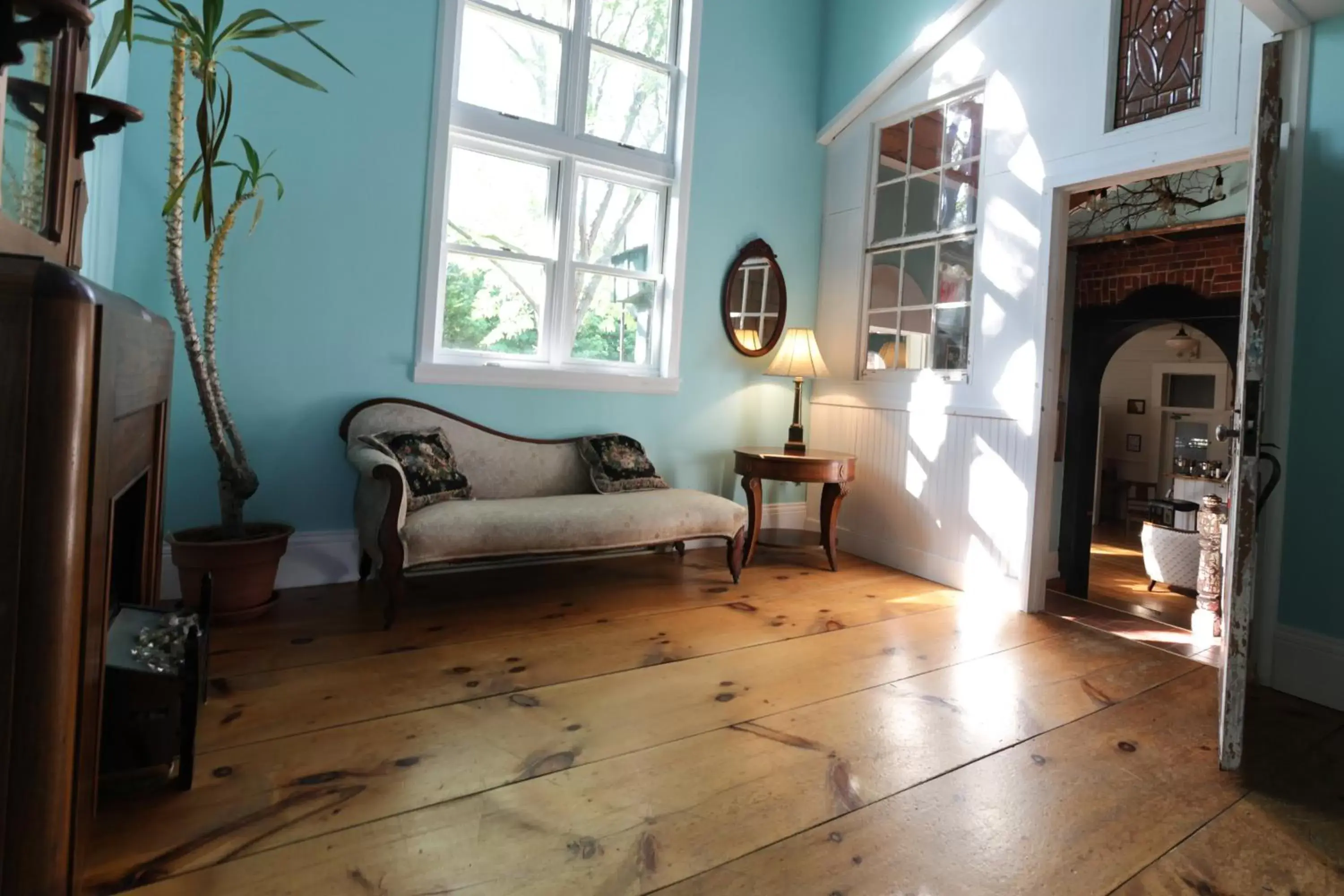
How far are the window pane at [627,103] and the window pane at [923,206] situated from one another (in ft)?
4.78

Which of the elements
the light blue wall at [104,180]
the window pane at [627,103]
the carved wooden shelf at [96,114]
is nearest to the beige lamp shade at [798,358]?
the window pane at [627,103]

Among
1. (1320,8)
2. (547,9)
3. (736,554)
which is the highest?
(547,9)

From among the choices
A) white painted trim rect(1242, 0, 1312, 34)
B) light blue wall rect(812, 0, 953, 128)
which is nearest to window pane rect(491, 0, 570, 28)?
light blue wall rect(812, 0, 953, 128)

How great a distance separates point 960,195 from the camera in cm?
392

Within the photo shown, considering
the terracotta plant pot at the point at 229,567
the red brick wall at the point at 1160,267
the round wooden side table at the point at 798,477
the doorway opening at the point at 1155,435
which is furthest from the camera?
the doorway opening at the point at 1155,435

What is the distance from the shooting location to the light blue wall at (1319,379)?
2506 mm

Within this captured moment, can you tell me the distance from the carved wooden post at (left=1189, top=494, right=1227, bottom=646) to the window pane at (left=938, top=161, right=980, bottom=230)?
1.87 m

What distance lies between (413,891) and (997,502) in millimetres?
3102

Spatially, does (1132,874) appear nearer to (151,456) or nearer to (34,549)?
(34,549)

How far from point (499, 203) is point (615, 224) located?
0.68m

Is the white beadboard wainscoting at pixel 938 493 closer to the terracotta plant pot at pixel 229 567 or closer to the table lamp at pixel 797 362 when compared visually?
the table lamp at pixel 797 362

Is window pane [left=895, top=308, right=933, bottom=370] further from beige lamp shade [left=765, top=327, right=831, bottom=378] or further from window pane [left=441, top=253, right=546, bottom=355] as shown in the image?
window pane [left=441, top=253, right=546, bottom=355]

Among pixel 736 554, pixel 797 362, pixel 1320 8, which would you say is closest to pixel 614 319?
pixel 797 362

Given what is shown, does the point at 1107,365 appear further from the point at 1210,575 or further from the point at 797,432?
the point at 797,432
